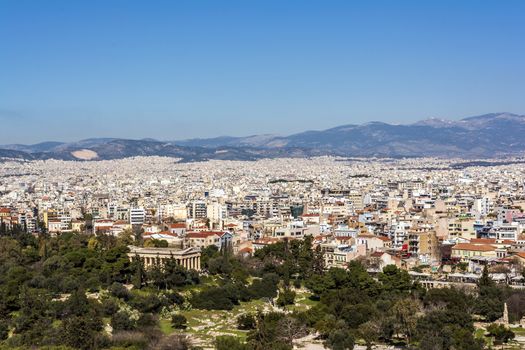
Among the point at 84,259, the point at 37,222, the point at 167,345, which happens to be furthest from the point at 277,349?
the point at 37,222

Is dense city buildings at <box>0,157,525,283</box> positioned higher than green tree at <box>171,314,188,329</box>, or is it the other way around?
dense city buildings at <box>0,157,525,283</box>

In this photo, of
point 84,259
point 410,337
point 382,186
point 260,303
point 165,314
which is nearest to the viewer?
point 410,337

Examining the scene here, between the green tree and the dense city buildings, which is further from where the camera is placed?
the dense city buildings

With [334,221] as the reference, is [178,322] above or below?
below

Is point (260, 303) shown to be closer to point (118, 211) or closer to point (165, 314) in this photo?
point (165, 314)

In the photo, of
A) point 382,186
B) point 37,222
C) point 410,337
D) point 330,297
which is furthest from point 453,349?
point 382,186

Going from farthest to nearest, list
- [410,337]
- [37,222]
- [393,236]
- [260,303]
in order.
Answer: [37,222] < [393,236] < [260,303] < [410,337]

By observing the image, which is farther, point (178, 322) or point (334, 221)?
point (334, 221)

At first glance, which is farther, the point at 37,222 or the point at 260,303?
the point at 37,222

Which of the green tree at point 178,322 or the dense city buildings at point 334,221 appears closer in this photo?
the green tree at point 178,322

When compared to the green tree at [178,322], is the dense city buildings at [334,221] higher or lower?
higher
